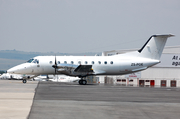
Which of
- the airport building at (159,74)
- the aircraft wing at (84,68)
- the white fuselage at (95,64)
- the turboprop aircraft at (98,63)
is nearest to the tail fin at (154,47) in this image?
the turboprop aircraft at (98,63)

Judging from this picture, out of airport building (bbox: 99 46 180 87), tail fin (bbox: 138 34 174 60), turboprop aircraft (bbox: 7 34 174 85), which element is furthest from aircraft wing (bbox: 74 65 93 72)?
airport building (bbox: 99 46 180 87)

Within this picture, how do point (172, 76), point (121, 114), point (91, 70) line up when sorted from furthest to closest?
point (172, 76), point (91, 70), point (121, 114)

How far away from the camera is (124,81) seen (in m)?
52.2

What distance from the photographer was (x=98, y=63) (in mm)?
35156

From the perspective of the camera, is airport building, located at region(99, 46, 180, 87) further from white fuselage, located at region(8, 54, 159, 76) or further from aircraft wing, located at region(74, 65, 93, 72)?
aircraft wing, located at region(74, 65, 93, 72)

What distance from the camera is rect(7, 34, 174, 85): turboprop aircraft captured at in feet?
114

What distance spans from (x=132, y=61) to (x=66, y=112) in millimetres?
24624

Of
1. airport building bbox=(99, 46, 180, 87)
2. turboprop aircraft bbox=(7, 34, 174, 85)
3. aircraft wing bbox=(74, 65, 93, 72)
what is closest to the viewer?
aircraft wing bbox=(74, 65, 93, 72)

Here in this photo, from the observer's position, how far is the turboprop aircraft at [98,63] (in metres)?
34.6

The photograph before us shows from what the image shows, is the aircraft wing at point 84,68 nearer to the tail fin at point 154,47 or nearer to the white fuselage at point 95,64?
the white fuselage at point 95,64

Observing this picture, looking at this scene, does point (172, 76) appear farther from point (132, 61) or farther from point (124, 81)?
point (132, 61)

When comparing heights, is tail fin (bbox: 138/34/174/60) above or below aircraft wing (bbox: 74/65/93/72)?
above

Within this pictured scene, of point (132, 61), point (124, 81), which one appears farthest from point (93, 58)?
point (124, 81)

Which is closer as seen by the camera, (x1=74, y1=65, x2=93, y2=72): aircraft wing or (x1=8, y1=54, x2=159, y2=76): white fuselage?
(x1=74, y1=65, x2=93, y2=72): aircraft wing
